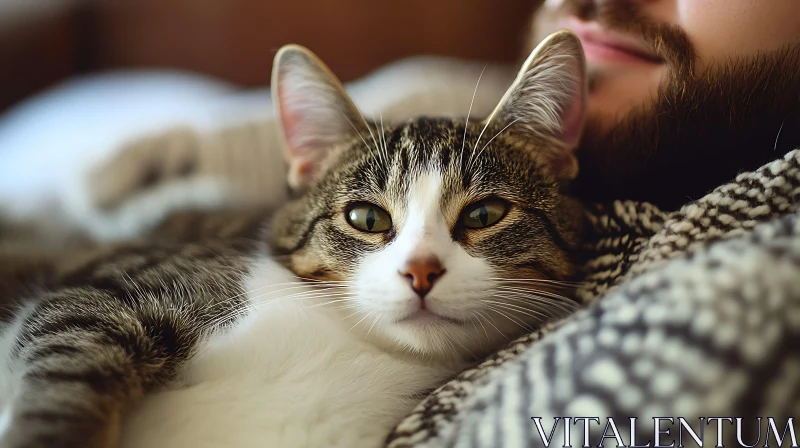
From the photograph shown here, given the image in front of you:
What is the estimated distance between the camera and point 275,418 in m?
0.70

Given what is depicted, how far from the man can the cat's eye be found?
0.86ft

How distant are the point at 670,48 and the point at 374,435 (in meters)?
0.72

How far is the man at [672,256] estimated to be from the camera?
45 cm

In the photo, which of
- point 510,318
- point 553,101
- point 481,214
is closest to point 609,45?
point 553,101

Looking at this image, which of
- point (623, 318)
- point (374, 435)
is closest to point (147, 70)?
point (374, 435)

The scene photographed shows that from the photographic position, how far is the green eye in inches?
32.6

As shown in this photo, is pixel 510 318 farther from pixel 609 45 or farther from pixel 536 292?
pixel 609 45

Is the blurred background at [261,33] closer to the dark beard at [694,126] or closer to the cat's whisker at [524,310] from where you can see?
the dark beard at [694,126]

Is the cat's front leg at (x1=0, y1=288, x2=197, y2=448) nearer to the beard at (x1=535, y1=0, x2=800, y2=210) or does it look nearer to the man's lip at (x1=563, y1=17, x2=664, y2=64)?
the beard at (x1=535, y1=0, x2=800, y2=210)

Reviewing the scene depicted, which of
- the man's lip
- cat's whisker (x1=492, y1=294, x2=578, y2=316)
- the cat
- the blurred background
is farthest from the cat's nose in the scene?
the blurred background

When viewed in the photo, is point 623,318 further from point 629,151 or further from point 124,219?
point 124,219

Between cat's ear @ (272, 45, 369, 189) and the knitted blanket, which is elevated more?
cat's ear @ (272, 45, 369, 189)

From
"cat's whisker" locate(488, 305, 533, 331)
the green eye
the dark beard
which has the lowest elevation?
"cat's whisker" locate(488, 305, 533, 331)

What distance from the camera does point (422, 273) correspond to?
0.72 metres
